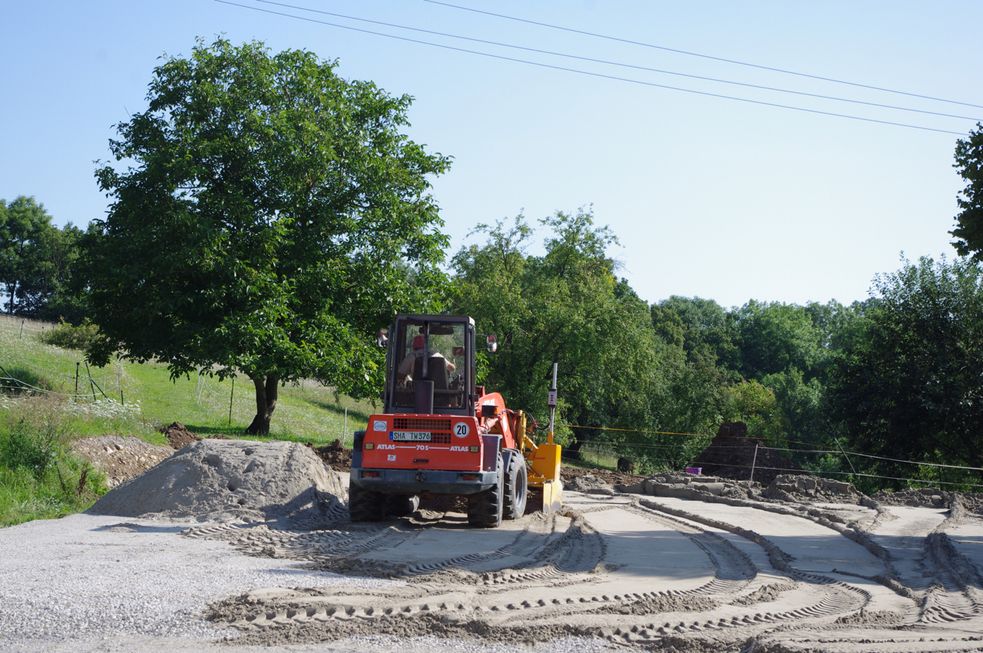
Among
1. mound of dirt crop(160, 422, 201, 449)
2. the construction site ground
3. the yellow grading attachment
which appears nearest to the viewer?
the construction site ground

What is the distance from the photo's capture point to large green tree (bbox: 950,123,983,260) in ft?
61.9

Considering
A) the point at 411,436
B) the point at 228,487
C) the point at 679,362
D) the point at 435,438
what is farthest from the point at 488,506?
the point at 679,362

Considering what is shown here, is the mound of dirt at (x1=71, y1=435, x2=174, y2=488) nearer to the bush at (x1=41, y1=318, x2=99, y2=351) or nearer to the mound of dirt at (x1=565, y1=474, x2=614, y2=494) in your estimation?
the mound of dirt at (x1=565, y1=474, x2=614, y2=494)

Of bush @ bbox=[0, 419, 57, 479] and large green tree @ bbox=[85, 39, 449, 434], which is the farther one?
large green tree @ bbox=[85, 39, 449, 434]

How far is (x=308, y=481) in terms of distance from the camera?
15.5 m

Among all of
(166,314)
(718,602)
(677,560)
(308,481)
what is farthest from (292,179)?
(718,602)

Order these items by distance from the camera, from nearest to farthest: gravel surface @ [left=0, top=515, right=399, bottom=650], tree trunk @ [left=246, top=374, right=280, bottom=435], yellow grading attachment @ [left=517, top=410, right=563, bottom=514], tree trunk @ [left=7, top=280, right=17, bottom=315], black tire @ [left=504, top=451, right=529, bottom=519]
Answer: gravel surface @ [left=0, top=515, right=399, bottom=650] → black tire @ [left=504, top=451, right=529, bottom=519] → yellow grading attachment @ [left=517, top=410, right=563, bottom=514] → tree trunk @ [left=246, top=374, right=280, bottom=435] → tree trunk @ [left=7, top=280, right=17, bottom=315]

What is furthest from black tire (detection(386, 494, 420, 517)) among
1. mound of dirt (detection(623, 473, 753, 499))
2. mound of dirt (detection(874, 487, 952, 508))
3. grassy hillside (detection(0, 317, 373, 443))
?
mound of dirt (detection(874, 487, 952, 508))

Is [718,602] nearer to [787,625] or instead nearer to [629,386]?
[787,625]

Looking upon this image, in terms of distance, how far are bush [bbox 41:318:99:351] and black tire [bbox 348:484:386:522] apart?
1318 inches

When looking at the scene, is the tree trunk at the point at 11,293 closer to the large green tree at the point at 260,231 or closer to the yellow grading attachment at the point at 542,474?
the large green tree at the point at 260,231

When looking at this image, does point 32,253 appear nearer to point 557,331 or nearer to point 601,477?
point 557,331

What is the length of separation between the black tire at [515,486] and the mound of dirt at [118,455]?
6.74 m

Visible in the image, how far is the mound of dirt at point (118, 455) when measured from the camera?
17344mm
